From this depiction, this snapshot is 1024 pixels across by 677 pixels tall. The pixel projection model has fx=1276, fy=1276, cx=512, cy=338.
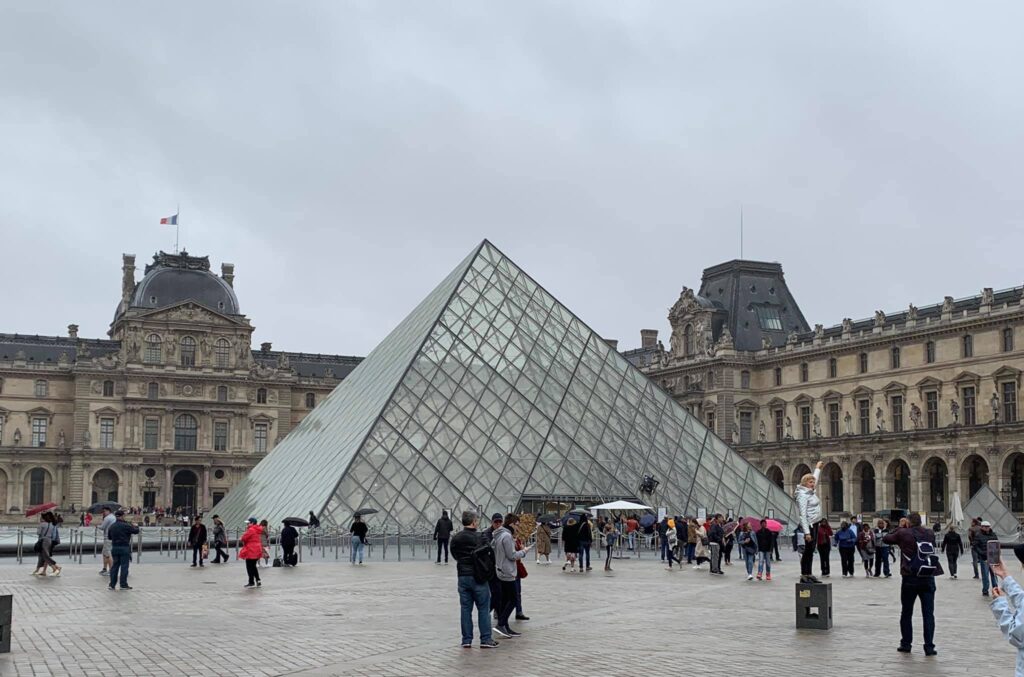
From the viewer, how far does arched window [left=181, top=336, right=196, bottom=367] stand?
2896 inches

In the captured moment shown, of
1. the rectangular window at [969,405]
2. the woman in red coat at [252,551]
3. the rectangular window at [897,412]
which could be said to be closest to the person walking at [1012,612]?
the woman in red coat at [252,551]

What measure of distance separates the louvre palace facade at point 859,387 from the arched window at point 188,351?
87.8ft

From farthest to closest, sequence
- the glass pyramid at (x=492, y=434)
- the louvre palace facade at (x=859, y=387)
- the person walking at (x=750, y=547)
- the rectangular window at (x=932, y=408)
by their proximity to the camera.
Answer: the rectangular window at (x=932, y=408) → the louvre palace facade at (x=859, y=387) → the glass pyramid at (x=492, y=434) → the person walking at (x=750, y=547)

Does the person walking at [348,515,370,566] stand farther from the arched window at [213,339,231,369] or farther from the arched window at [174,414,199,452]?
the arched window at [213,339,231,369]

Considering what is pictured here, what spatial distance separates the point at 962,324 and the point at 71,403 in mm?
47723

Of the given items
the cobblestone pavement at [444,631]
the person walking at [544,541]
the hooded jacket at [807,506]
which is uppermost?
the hooded jacket at [807,506]

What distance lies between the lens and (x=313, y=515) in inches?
1046

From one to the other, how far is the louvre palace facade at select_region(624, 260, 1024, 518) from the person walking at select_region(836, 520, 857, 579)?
32.0 m

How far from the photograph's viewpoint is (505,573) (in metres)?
12.2

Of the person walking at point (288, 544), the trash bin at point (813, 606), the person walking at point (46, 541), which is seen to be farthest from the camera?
the person walking at point (288, 544)

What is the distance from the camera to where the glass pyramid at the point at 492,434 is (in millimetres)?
28859

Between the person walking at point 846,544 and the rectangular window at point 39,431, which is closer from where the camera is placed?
the person walking at point 846,544

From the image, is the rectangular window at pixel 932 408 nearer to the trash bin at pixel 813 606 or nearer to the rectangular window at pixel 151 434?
the rectangular window at pixel 151 434

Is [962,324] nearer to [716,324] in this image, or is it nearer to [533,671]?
[716,324]
